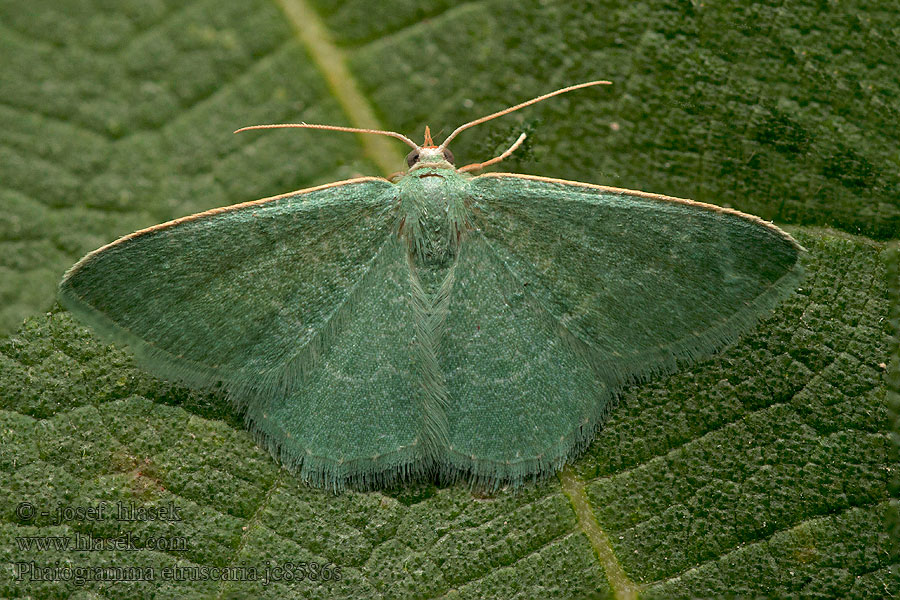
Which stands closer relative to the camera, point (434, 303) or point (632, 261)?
point (632, 261)

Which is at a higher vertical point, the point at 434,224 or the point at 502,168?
the point at 502,168

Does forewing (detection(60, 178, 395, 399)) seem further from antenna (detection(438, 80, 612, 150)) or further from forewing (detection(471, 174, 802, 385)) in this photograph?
forewing (detection(471, 174, 802, 385))

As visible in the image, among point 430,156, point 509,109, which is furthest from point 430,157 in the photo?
point 509,109

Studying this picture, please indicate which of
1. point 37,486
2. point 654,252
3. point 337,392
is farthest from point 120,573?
point 654,252

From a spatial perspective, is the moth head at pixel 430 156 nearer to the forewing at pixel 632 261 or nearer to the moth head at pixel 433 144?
the moth head at pixel 433 144

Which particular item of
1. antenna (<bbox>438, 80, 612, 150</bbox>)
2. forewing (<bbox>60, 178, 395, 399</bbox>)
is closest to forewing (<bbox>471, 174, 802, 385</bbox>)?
antenna (<bbox>438, 80, 612, 150</bbox>)

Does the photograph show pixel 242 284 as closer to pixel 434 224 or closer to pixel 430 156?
pixel 434 224
